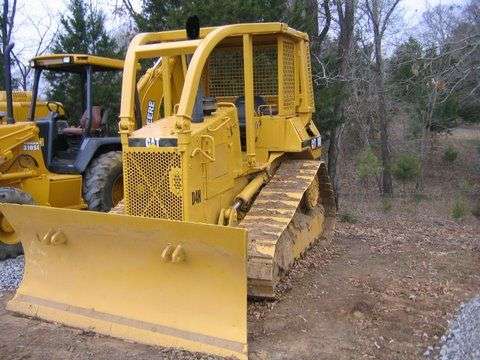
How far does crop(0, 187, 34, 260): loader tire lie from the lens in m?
6.73

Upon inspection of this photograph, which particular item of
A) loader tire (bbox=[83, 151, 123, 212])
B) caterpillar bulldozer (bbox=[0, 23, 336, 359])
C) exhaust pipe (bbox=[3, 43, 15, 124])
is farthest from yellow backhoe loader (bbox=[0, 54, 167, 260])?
caterpillar bulldozer (bbox=[0, 23, 336, 359])

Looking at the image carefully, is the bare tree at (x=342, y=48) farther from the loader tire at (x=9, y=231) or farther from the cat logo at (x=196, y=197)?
the cat logo at (x=196, y=197)

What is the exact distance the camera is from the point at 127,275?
188 inches

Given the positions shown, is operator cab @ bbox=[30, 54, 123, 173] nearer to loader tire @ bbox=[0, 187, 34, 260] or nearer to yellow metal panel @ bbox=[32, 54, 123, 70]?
yellow metal panel @ bbox=[32, 54, 123, 70]

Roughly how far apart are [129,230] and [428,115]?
17.1 m

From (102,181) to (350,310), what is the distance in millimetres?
3870

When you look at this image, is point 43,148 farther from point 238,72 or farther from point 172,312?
point 172,312

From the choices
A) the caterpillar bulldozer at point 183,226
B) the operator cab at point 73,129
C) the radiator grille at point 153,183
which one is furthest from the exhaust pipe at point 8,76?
the radiator grille at point 153,183

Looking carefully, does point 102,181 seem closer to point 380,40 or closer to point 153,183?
point 153,183

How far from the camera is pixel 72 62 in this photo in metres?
7.76

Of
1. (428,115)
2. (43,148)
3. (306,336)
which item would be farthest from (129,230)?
(428,115)

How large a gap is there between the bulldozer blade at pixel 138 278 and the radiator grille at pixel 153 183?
434 millimetres

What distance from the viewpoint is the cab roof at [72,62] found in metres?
7.78

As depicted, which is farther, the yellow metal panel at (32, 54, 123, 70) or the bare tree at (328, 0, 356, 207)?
the bare tree at (328, 0, 356, 207)
